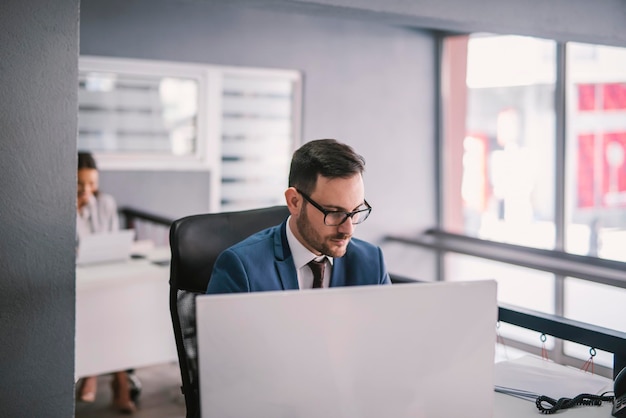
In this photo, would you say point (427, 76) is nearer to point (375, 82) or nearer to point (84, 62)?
point (375, 82)

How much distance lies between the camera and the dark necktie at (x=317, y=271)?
1937 mm

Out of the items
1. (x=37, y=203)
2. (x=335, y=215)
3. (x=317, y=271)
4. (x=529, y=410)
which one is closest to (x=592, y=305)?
(x=529, y=410)

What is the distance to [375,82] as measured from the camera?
589 cm

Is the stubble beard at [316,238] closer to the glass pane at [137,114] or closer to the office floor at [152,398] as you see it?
the office floor at [152,398]

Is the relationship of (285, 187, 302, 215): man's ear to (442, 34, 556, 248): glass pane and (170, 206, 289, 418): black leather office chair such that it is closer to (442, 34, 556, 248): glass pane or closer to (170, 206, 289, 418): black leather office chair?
(170, 206, 289, 418): black leather office chair

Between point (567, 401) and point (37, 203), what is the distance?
142 centimetres

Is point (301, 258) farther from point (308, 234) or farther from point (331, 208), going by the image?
point (331, 208)

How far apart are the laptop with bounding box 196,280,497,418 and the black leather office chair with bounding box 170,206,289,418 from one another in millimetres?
697

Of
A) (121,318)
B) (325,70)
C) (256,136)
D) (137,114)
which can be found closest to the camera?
(121,318)

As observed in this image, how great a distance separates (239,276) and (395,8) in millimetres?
1110

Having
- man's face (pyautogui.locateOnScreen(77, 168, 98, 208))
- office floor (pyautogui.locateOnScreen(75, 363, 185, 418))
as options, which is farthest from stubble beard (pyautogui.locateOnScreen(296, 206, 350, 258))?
man's face (pyautogui.locateOnScreen(77, 168, 98, 208))

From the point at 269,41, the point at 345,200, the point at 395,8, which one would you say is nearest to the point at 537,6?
the point at 395,8

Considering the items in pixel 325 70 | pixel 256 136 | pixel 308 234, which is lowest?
pixel 308 234

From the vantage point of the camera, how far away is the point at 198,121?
532 cm
